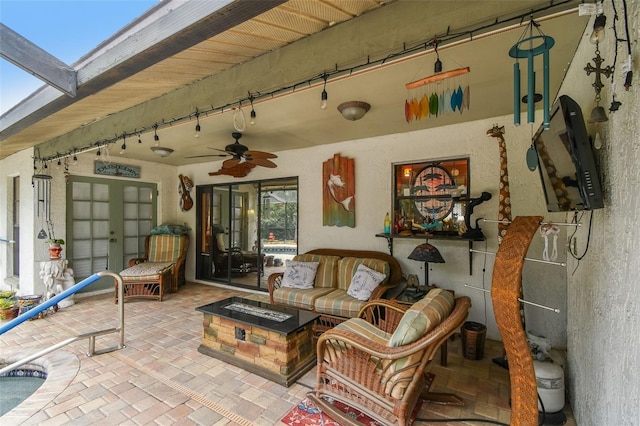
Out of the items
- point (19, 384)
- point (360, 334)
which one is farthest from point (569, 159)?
point (19, 384)

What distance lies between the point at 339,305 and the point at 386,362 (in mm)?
1515

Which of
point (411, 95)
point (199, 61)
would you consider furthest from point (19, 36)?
point (411, 95)

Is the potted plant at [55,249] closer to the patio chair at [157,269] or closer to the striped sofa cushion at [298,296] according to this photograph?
the patio chair at [157,269]

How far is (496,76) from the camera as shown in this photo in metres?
2.36

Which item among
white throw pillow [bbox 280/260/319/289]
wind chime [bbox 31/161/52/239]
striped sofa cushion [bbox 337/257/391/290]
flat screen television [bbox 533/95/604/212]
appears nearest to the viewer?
flat screen television [bbox 533/95/604/212]

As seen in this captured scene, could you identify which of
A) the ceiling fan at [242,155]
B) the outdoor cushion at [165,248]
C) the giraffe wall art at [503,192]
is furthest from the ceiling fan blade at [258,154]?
the outdoor cushion at [165,248]

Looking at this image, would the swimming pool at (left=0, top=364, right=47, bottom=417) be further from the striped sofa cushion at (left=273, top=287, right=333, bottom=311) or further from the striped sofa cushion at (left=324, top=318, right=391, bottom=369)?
the striped sofa cushion at (left=324, top=318, right=391, bottom=369)

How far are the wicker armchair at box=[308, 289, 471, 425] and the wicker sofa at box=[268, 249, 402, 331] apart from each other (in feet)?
3.77

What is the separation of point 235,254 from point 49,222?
119 inches

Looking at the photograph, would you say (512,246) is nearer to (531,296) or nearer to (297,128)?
(531,296)

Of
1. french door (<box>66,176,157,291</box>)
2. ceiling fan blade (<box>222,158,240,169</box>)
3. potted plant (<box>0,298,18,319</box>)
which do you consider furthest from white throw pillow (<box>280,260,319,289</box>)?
potted plant (<box>0,298,18,319</box>)

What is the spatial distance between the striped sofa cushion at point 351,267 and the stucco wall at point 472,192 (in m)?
0.37

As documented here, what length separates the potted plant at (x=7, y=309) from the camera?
4.01 metres

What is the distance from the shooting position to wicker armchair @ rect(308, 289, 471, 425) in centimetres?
176
